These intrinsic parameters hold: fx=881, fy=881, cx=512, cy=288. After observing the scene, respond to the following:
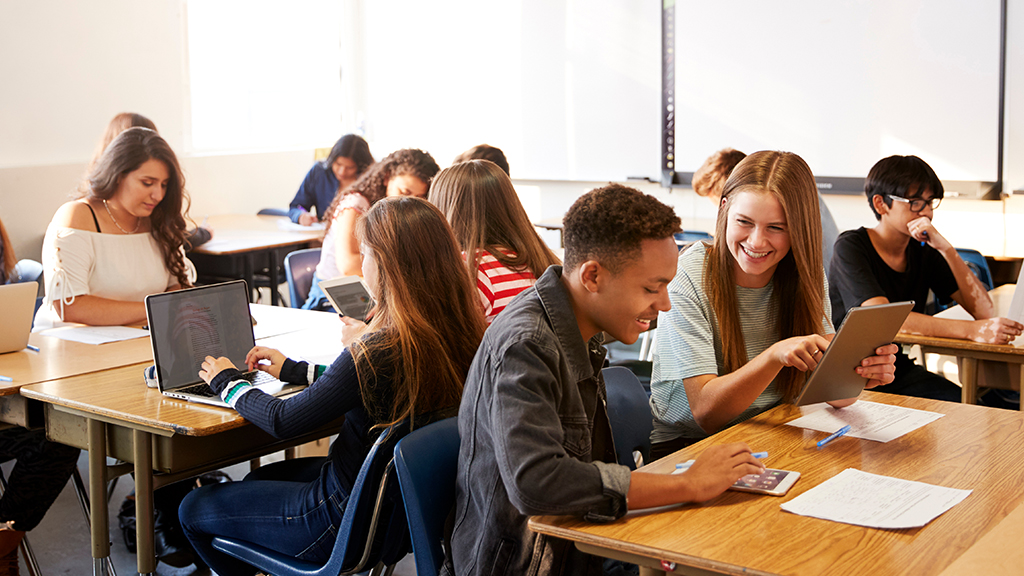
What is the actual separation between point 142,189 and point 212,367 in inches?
44.7

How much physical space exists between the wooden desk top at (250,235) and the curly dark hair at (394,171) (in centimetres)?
117

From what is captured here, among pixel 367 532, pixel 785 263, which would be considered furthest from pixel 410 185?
pixel 367 532

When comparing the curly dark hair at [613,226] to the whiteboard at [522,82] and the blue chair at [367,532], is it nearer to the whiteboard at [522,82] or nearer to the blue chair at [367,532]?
the blue chair at [367,532]

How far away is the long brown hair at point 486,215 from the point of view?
2.70 meters

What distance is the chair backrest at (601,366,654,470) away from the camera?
195 centimetres

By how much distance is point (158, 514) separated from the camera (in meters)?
2.73

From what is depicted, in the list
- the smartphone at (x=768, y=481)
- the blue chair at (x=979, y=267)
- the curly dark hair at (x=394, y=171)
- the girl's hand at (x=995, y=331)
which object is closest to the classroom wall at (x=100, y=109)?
the blue chair at (x=979, y=267)

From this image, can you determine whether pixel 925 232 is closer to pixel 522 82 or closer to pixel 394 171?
pixel 394 171

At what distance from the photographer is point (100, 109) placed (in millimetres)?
5543

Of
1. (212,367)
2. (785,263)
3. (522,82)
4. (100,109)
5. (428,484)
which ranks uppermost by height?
(522,82)

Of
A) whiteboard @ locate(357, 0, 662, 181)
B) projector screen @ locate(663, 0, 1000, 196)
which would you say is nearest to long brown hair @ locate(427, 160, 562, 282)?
projector screen @ locate(663, 0, 1000, 196)

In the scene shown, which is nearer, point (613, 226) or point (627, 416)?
point (613, 226)

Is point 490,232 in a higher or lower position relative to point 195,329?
higher

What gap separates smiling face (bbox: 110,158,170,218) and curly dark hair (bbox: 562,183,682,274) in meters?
1.97
